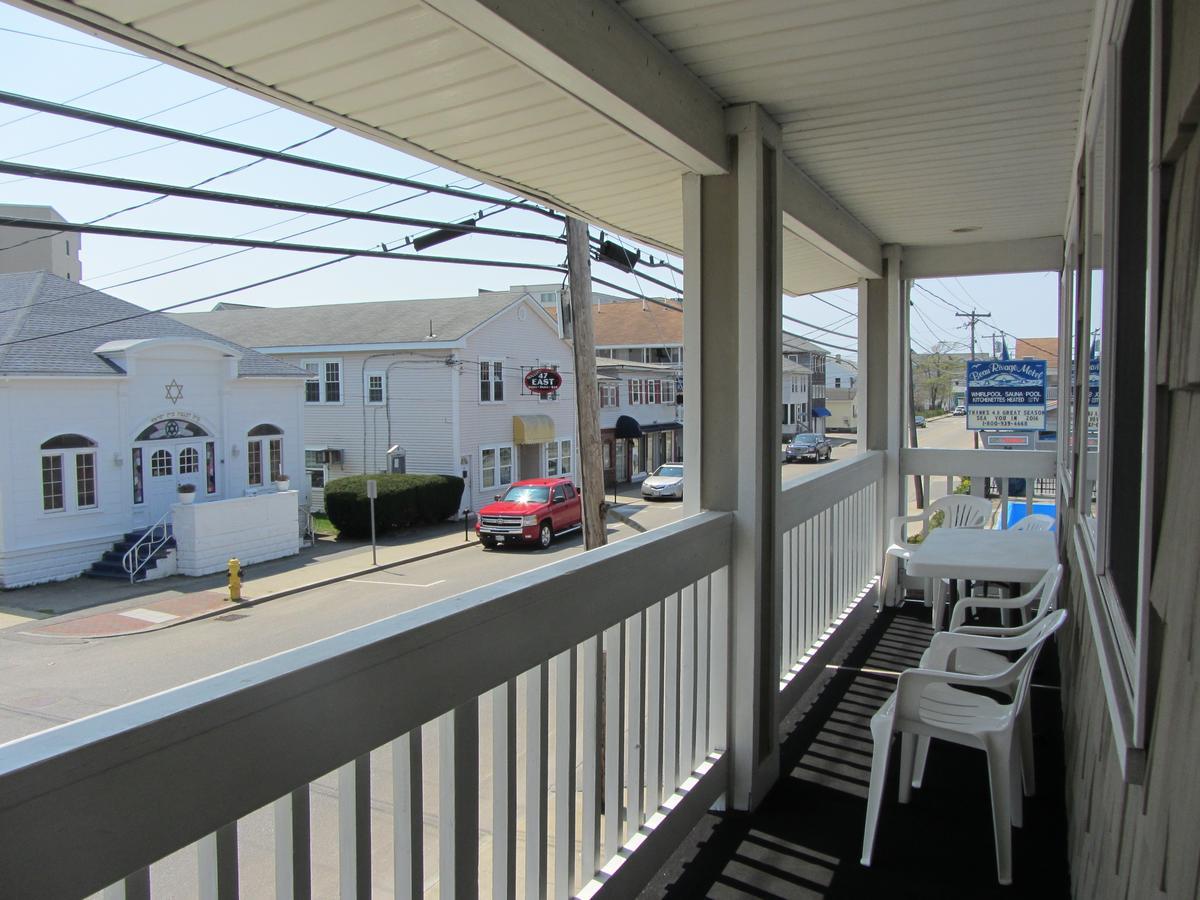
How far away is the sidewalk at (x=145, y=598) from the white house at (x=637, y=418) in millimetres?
10134

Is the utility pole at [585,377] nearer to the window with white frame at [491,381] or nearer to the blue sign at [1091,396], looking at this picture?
the blue sign at [1091,396]

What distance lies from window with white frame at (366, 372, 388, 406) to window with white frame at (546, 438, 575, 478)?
4446mm

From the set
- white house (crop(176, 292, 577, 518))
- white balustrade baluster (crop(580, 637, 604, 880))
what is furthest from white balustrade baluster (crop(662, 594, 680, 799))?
white house (crop(176, 292, 577, 518))

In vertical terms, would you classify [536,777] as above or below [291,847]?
below

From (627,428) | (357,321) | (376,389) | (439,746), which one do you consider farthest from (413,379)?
(439,746)

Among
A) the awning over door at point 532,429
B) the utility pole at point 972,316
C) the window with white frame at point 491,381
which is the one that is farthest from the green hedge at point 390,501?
the utility pole at point 972,316

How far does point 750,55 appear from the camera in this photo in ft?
6.66

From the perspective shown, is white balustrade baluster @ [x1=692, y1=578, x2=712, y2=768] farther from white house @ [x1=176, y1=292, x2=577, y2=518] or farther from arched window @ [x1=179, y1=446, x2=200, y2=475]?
white house @ [x1=176, y1=292, x2=577, y2=518]

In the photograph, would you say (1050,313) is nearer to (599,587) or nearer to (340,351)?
(599,587)

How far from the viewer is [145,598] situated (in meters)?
8.73

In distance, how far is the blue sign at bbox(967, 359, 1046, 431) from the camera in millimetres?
5688

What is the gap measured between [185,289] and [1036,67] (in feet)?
19.3

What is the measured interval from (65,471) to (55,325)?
4.84 feet

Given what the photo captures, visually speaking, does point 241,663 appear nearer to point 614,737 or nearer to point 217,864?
point 614,737
